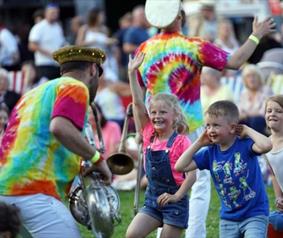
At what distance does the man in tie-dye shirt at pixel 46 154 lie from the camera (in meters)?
5.89

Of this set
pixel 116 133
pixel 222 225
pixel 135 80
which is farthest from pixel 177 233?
pixel 116 133

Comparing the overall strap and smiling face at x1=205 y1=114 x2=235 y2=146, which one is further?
the overall strap

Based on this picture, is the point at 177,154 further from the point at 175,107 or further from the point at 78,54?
the point at 78,54

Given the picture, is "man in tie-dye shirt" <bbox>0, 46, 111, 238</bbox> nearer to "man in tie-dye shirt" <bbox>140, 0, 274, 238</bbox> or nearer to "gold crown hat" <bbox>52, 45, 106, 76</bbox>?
"gold crown hat" <bbox>52, 45, 106, 76</bbox>

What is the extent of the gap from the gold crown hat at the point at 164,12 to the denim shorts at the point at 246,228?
1.96 meters

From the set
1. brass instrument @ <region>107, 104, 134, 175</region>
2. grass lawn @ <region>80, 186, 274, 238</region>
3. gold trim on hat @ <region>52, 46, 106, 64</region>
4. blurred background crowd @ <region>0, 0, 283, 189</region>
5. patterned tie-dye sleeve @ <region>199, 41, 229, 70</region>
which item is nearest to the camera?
gold trim on hat @ <region>52, 46, 106, 64</region>

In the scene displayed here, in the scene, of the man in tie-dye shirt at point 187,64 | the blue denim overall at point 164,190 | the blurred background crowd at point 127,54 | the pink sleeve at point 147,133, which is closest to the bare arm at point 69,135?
the blue denim overall at point 164,190

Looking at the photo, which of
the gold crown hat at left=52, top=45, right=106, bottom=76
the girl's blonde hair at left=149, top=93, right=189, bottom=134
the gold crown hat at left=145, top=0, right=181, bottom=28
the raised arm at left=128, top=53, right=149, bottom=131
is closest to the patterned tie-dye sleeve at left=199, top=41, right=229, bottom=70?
the gold crown hat at left=145, top=0, right=181, bottom=28

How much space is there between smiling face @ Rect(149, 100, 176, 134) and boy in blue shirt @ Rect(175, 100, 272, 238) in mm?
501

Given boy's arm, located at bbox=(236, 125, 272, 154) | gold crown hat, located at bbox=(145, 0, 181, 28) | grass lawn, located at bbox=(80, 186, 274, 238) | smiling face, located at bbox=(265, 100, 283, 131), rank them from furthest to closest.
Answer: grass lawn, located at bbox=(80, 186, 274, 238) < gold crown hat, located at bbox=(145, 0, 181, 28) < smiling face, located at bbox=(265, 100, 283, 131) < boy's arm, located at bbox=(236, 125, 272, 154)

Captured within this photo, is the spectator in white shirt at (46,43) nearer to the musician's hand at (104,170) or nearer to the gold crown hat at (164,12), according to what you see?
the gold crown hat at (164,12)

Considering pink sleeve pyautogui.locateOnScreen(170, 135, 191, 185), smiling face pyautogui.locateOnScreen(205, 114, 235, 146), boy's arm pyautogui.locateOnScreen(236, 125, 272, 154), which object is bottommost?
pink sleeve pyautogui.locateOnScreen(170, 135, 191, 185)

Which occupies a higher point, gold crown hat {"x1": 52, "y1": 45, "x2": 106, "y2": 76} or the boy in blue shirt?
gold crown hat {"x1": 52, "y1": 45, "x2": 106, "y2": 76}

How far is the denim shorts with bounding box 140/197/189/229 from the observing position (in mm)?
7484
